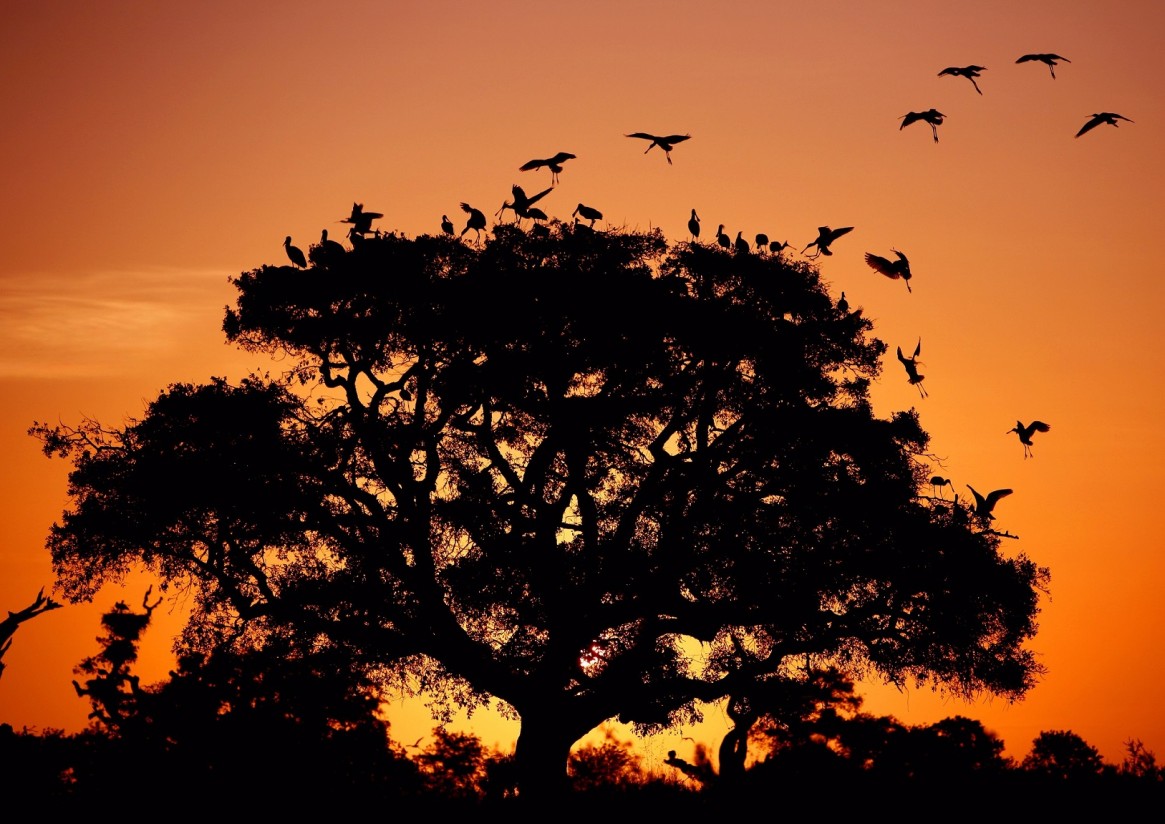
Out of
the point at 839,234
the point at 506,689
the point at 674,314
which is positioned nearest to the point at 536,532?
the point at 506,689

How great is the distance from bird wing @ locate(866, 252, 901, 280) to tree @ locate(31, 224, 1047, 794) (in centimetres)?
253

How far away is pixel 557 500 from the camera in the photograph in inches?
1155

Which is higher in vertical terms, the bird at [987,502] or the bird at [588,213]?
the bird at [588,213]

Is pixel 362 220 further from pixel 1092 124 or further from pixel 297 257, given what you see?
pixel 1092 124

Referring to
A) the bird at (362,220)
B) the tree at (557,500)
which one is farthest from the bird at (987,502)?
the bird at (362,220)

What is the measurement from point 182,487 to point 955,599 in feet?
55.4

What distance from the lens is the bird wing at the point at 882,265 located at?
27156mm

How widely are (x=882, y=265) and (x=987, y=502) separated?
225 inches

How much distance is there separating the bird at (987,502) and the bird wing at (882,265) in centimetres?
525

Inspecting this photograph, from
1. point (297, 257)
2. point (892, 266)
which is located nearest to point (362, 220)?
point (297, 257)

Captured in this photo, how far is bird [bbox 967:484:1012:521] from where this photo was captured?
28094mm

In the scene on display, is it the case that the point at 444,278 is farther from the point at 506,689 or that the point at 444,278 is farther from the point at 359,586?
the point at 506,689

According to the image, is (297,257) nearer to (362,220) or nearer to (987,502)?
(362,220)

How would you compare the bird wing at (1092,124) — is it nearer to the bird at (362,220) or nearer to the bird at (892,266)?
the bird at (892,266)
